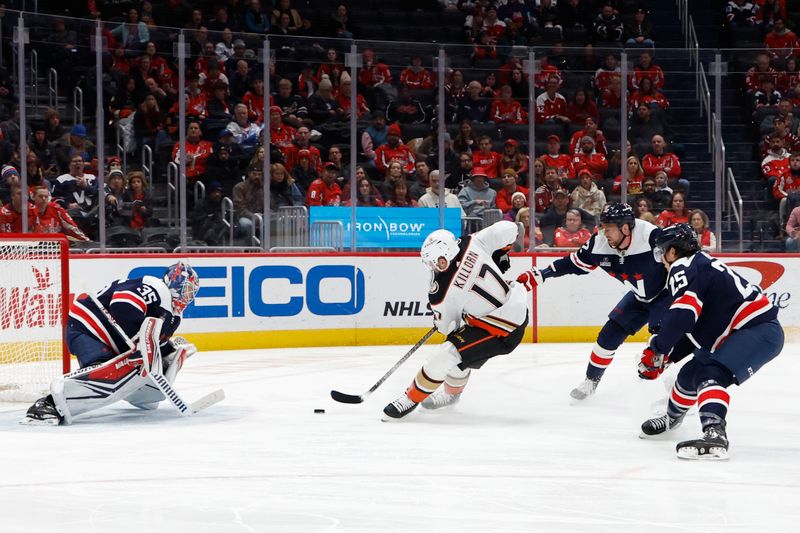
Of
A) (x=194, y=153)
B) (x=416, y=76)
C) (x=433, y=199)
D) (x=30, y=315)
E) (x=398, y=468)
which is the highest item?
(x=416, y=76)

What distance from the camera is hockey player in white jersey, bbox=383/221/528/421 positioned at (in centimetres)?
594

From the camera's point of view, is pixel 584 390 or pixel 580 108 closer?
pixel 584 390

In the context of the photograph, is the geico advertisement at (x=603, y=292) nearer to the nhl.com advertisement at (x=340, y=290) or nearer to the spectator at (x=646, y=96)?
the nhl.com advertisement at (x=340, y=290)

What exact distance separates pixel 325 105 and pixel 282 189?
0.91 meters

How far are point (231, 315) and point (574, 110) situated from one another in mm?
3725

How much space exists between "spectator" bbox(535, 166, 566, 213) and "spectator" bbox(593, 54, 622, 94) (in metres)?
0.91

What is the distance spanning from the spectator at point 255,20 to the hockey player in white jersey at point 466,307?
7531 millimetres

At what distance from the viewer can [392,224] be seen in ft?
35.1

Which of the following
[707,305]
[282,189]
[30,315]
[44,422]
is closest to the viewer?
[707,305]

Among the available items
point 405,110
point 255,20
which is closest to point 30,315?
point 405,110

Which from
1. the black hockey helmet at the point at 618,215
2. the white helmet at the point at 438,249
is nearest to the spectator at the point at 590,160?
the black hockey helmet at the point at 618,215

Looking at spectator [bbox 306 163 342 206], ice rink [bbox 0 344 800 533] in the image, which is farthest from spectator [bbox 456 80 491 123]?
ice rink [bbox 0 344 800 533]

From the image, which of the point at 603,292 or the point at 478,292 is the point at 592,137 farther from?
the point at 478,292

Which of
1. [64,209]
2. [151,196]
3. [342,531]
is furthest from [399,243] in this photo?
[342,531]
